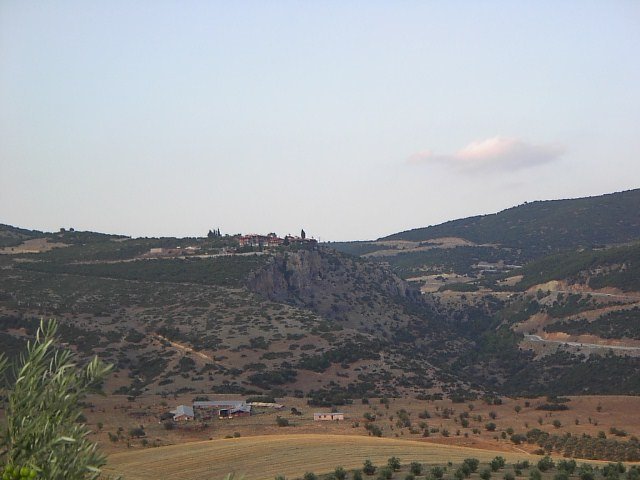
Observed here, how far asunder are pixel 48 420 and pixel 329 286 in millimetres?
91874

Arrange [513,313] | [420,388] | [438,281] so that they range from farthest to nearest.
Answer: [438,281], [513,313], [420,388]

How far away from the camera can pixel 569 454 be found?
32.6 m

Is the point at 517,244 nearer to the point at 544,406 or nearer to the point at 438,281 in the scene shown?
the point at 438,281

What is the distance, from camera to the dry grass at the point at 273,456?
92.7 feet

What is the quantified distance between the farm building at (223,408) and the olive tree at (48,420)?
32.5 metres

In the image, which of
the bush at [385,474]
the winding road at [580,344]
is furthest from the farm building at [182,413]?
the winding road at [580,344]

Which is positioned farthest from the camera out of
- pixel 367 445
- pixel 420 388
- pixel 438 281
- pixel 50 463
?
pixel 438 281

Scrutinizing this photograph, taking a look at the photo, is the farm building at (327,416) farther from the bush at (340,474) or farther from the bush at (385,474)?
the bush at (385,474)

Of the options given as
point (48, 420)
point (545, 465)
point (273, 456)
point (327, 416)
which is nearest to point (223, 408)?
point (327, 416)

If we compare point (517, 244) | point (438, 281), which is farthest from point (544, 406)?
point (517, 244)

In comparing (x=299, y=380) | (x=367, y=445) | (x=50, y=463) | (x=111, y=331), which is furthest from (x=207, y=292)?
(x=50, y=463)

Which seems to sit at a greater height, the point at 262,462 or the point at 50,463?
the point at 50,463

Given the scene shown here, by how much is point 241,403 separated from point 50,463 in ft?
119

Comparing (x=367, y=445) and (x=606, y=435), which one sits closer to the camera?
(x=367, y=445)
